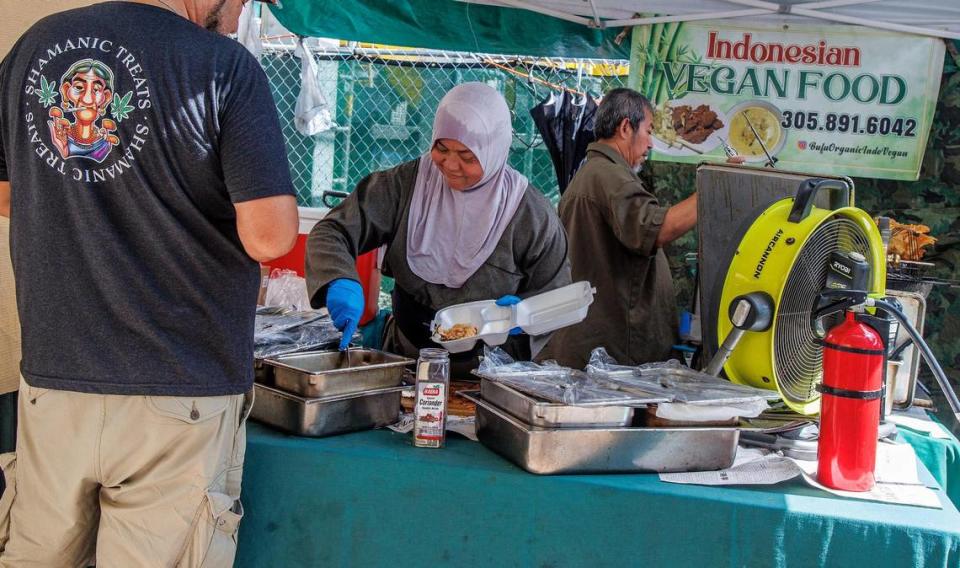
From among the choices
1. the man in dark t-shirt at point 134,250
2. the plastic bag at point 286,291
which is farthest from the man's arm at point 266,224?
the plastic bag at point 286,291

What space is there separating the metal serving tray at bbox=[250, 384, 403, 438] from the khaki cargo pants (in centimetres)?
24

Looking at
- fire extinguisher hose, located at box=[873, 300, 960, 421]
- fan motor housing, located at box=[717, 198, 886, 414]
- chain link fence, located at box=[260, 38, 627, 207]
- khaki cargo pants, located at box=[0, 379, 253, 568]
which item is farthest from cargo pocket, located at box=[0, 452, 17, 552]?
chain link fence, located at box=[260, 38, 627, 207]

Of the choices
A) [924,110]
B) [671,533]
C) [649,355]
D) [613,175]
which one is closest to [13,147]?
[671,533]

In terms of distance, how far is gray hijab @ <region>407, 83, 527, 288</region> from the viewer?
2411 mm

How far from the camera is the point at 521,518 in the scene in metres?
1.63

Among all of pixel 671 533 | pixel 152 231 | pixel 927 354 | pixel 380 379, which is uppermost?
pixel 152 231

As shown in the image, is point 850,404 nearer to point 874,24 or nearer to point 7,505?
point 7,505

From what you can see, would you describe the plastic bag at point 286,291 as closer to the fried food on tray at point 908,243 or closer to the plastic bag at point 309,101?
the fried food on tray at point 908,243

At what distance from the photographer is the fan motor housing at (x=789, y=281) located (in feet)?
6.12

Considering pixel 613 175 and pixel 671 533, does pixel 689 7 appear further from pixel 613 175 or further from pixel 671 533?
pixel 671 533

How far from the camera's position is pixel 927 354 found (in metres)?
1.59

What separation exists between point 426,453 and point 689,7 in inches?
98.0

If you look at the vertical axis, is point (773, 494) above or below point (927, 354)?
below

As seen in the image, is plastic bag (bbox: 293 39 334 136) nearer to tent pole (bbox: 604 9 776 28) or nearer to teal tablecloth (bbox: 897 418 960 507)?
tent pole (bbox: 604 9 776 28)
